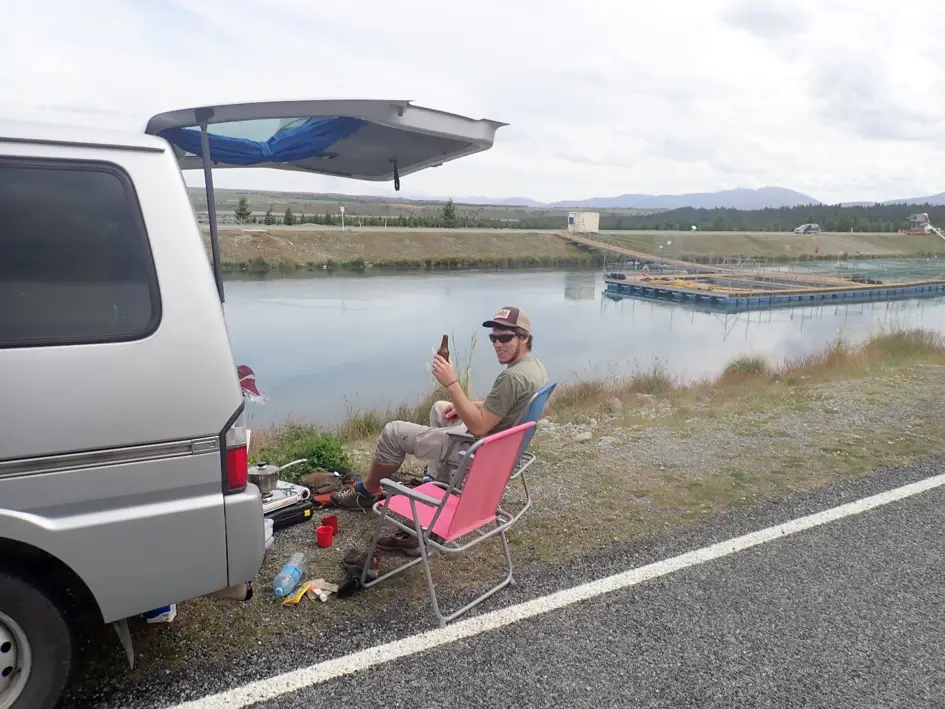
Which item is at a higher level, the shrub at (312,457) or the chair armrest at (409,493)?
the chair armrest at (409,493)

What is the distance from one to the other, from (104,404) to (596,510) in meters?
3.01

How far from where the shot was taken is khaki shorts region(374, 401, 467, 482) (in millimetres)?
3703

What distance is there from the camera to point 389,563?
138 inches

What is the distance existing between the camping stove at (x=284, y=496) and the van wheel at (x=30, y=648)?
1537 millimetres

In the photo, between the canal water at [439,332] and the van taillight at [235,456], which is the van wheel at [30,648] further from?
the canal water at [439,332]

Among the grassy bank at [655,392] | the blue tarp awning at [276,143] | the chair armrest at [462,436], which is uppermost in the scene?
the blue tarp awning at [276,143]

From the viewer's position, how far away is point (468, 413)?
3451 millimetres

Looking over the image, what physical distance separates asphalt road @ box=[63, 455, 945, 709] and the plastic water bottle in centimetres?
40

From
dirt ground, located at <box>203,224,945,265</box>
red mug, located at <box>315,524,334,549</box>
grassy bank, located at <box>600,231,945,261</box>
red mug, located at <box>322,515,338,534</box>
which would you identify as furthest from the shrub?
grassy bank, located at <box>600,231,945,261</box>

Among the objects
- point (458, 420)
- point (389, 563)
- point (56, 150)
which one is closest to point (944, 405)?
point (458, 420)

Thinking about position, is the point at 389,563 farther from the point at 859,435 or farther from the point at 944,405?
the point at 944,405

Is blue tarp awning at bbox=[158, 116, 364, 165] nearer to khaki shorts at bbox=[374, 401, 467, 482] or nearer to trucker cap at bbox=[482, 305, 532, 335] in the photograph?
trucker cap at bbox=[482, 305, 532, 335]

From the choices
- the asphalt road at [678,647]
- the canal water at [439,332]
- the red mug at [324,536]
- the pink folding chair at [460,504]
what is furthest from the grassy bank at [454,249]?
the asphalt road at [678,647]

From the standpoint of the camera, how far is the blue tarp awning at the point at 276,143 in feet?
11.7
